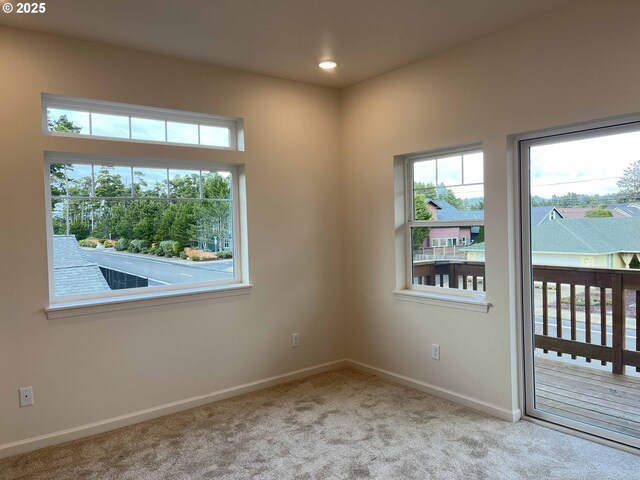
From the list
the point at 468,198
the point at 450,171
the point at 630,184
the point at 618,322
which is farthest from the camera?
the point at 450,171

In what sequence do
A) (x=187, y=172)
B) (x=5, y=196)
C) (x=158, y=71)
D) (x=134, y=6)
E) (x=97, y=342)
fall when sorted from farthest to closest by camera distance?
(x=187, y=172)
(x=158, y=71)
(x=97, y=342)
(x=5, y=196)
(x=134, y=6)

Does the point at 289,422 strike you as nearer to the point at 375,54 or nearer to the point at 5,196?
the point at 5,196

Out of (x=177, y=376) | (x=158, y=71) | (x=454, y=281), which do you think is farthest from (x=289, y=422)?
(x=158, y=71)

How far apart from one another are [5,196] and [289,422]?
230 centimetres

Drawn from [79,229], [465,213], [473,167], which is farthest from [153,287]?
[473,167]

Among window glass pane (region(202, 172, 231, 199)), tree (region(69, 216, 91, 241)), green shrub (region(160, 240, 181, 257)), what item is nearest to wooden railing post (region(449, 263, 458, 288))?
window glass pane (region(202, 172, 231, 199))

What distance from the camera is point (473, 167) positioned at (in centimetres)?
343

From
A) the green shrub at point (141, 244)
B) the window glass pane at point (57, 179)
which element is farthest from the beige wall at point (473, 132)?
the window glass pane at point (57, 179)

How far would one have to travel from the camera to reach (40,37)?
2.88m

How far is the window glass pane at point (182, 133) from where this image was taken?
3503 mm

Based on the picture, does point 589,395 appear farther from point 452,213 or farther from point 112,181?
point 112,181

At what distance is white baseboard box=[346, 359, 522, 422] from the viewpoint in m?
3.13

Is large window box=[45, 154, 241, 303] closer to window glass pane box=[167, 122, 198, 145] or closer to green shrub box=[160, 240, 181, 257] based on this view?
green shrub box=[160, 240, 181, 257]

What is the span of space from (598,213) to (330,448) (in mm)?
2131
